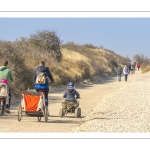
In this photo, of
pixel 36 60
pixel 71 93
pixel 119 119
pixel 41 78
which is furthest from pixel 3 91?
pixel 36 60

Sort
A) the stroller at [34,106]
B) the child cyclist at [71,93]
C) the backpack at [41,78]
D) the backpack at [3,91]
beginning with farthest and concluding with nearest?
the child cyclist at [71,93]
the backpack at [3,91]
the backpack at [41,78]
the stroller at [34,106]

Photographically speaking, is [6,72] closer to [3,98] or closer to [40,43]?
[3,98]

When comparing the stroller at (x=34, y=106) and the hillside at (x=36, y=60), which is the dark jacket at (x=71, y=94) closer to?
the stroller at (x=34, y=106)

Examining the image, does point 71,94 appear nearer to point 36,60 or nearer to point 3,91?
point 3,91

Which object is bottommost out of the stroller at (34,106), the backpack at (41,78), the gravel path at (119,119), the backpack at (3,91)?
the gravel path at (119,119)

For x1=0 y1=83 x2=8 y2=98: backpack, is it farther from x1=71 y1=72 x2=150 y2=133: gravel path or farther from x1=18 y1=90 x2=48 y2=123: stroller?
x1=71 y1=72 x2=150 y2=133: gravel path

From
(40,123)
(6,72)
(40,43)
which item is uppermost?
(40,43)

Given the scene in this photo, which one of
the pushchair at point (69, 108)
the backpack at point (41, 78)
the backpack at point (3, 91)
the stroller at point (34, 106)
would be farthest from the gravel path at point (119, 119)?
the backpack at point (3, 91)

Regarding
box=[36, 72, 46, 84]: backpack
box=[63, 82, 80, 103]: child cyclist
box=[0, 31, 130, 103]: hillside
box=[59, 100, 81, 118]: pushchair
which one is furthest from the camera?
box=[0, 31, 130, 103]: hillside

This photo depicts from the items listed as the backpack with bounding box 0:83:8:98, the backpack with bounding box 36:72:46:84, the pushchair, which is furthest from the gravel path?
the backpack with bounding box 0:83:8:98

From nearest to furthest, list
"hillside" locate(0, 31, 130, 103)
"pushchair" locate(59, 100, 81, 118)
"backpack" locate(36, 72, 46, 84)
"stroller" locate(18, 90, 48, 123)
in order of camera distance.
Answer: "stroller" locate(18, 90, 48, 123) → "backpack" locate(36, 72, 46, 84) → "pushchair" locate(59, 100, 81, 118) → "hillside" locate(0, 31, 130, 103)

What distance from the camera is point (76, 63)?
143 ft

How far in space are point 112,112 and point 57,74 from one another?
17.5 m
